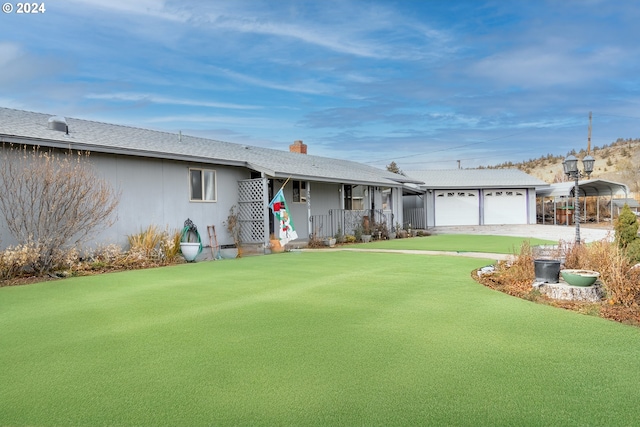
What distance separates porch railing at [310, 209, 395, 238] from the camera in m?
20.8

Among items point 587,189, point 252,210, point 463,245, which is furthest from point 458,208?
point 252,210

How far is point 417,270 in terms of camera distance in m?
11.0

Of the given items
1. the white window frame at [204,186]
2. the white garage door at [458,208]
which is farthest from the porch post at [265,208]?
the white garage door at [458,208]

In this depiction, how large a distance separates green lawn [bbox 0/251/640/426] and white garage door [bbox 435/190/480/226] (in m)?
24.9

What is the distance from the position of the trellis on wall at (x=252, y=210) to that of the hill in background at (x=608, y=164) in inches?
1578

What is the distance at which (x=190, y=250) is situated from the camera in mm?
13477

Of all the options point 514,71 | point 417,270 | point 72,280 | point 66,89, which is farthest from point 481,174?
point 72,280

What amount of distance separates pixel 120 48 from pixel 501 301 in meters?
13.5

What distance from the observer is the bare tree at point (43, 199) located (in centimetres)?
1059

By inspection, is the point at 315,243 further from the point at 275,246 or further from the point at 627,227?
the point at 627,227

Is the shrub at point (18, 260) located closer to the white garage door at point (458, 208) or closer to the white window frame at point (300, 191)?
the white window frame at point (300, 191)

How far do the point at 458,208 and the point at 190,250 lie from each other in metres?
23.5

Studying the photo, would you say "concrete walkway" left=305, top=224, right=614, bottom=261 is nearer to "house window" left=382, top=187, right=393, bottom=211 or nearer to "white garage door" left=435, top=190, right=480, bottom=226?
"white garage door" left=435, top=190, right=480, bottom=226

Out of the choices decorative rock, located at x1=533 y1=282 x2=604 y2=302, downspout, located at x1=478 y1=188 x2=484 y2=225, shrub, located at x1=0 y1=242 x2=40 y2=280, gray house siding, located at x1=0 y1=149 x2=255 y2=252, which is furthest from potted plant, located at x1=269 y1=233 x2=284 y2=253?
downspout, located at x1=478 y1=188 x2=484 y2=225
